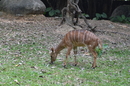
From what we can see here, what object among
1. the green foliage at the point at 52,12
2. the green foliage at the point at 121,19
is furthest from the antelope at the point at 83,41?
the green foliage at the point at 121,19

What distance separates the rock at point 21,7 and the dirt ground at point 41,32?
0.30 meters

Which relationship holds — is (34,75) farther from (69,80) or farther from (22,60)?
(22,60)

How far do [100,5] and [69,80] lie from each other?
48.7 ft

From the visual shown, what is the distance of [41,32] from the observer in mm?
11055

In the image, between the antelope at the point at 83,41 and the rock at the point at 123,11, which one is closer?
the antelope at the point at 83,41

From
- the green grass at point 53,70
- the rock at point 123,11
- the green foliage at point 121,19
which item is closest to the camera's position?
the green grass at point 53,70

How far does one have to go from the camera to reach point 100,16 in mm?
18422

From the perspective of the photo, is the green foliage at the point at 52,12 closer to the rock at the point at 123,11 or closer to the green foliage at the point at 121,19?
the green foliage at the point at 121,19

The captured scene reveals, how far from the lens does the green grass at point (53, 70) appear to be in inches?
209

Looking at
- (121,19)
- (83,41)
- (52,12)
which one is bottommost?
(121,19)

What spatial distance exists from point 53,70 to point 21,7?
7.57 metres

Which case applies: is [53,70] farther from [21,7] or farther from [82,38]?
[21,7]

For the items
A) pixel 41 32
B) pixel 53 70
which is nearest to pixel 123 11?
pixel 41 32

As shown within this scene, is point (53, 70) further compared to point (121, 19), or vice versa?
point (121, 19)
